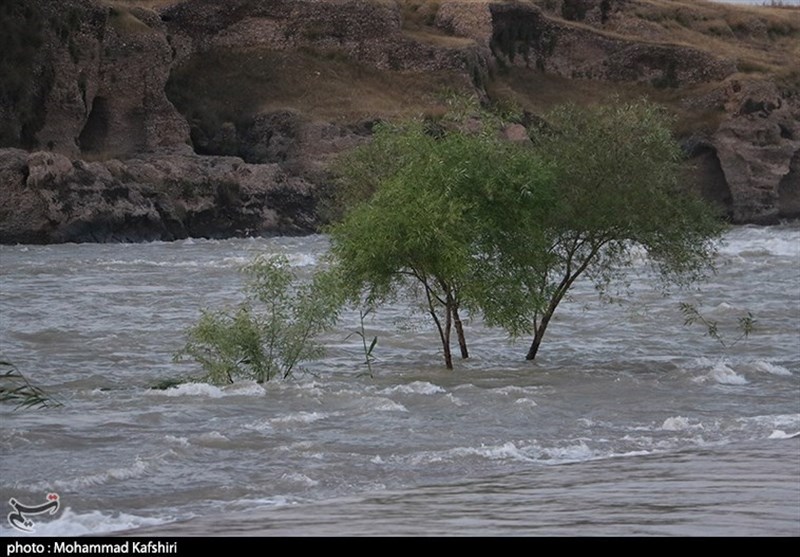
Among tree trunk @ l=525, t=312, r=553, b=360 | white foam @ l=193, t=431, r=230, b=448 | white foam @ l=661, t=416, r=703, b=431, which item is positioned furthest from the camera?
tree trunk @ l=525, t=312, r=553, b=360

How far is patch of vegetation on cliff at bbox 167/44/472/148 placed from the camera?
2938 inches

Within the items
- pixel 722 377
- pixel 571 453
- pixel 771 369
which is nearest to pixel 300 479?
pixel 571 453

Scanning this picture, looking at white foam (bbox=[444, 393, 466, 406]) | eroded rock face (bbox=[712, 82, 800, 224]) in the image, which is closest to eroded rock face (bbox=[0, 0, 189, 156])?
eroded rock face (bbox=[712, 82, 800, 224])

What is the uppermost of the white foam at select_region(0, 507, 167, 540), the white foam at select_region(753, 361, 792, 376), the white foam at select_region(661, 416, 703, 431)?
the white foam at select_region(0, 507, 167, 540)

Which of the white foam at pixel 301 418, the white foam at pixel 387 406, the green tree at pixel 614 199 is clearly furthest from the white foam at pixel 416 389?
the green tree at pixel 614 199

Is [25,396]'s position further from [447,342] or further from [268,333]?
[447,342]

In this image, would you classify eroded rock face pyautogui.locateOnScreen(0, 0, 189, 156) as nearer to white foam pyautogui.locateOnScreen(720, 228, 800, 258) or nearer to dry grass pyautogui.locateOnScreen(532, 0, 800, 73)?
white foam pyautogui.locateOnScreen(720, 228, 800, 258)

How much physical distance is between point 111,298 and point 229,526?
2222 centimetres

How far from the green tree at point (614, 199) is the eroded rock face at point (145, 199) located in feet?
110

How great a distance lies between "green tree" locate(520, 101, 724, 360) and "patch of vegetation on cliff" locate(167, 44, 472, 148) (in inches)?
2058

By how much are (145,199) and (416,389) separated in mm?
38682

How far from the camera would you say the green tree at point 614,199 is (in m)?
20.5
